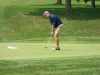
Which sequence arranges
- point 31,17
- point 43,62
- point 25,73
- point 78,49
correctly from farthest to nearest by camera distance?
point 31,17
point 78,49
point 43,62
point 25,73

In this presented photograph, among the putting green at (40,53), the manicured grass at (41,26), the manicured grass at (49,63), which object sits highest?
the manicured grass at (49,63)

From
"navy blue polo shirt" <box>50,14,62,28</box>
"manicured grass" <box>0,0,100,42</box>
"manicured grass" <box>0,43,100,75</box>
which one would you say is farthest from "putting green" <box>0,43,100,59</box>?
"manicured grass" <box>0,0,100,42</box>

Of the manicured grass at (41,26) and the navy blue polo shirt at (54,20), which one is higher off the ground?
the navy blue polo shirt at (54,20)

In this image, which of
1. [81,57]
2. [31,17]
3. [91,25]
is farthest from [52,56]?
[31,17]

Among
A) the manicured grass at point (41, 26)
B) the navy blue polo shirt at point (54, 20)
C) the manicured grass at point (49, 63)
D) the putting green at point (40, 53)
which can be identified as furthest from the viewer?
the manicured grass at point (41, 26)

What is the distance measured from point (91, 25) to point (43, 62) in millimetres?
19645

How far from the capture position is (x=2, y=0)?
6894 centimetres

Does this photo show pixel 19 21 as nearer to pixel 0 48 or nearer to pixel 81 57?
pixel 0 48

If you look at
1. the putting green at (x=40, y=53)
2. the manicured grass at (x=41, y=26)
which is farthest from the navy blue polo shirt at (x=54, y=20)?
the manicured grass at (x=41, y=26)

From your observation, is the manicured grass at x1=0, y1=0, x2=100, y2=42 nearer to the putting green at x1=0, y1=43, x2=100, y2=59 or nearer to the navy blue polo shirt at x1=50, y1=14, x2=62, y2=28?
the navy blue polo shirt at x1=50, y1=14, x2=62, y2=28

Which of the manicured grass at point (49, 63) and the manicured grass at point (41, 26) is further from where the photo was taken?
the manicured grass at point (41, 26)

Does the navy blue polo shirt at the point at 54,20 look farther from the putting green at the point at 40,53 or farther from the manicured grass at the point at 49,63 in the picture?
the manicured grass at the point at 49,63

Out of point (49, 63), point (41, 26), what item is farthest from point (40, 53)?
point (41, 26)

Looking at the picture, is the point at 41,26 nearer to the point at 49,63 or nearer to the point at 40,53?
the point at 40,53
